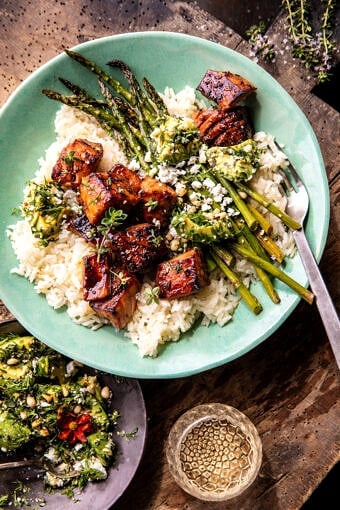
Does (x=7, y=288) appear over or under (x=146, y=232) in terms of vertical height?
under

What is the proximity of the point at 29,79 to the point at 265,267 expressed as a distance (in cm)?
211

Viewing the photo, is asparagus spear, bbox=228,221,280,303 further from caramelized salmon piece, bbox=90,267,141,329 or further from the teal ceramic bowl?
caramelized salmon piece, bbox=90,267,141,329

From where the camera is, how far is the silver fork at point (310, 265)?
3.86 meters

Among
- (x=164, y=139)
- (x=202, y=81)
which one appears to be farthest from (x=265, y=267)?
(x=202, y=81)

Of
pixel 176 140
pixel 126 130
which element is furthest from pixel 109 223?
pixel 126 130

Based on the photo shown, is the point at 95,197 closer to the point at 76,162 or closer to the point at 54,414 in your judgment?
the point at 76,162

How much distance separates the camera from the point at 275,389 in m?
4.53

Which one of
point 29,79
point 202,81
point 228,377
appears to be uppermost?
point 202,81

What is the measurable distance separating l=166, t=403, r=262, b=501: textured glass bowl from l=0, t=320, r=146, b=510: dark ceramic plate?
0.99 ft

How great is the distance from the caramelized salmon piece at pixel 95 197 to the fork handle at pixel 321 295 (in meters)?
1.27

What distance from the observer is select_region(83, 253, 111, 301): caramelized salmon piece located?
3.92 m

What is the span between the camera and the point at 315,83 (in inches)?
177

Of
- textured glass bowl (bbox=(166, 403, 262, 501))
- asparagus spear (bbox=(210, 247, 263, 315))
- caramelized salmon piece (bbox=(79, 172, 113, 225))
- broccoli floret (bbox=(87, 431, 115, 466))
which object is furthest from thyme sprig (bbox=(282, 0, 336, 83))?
broccoli floret (bbox=(87, 431, 115, 466))

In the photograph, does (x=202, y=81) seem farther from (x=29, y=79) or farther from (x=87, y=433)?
(x=87, y=433)
